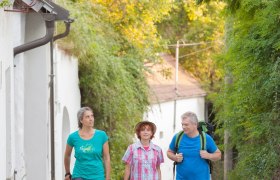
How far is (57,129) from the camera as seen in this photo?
1742 centimetres

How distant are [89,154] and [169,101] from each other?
22984 millimetres

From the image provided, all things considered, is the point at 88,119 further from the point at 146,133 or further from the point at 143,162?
the point at 143,162

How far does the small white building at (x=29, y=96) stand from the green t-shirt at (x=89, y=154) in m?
0.86

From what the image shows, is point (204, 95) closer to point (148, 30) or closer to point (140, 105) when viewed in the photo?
point (148, 30)

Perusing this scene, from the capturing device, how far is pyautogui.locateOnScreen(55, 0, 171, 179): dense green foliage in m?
20.2

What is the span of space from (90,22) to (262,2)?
9.49 meters

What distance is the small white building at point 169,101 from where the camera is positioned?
32.8m

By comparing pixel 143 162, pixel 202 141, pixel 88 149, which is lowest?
pixel 143 162

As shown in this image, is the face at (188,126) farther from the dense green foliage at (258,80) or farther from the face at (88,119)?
the dense green foliage at (258,80)

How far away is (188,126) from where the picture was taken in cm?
1132

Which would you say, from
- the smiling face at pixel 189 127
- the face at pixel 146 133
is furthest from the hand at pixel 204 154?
the face at pixel 146 133

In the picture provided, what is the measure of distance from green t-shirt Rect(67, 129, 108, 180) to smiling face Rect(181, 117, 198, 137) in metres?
1.08

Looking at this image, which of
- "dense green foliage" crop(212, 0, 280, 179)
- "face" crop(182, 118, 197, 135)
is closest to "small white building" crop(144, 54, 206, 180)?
Answer: "dense green foliage" crop(212, 0, 280, 179)

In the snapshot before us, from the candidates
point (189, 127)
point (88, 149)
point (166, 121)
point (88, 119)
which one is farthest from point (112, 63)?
point (166, 121)
